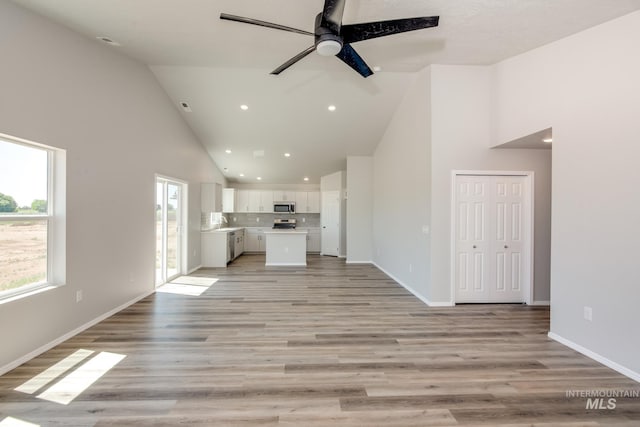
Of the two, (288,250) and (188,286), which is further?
(288,250)

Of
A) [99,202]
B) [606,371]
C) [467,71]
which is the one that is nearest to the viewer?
[606,371]

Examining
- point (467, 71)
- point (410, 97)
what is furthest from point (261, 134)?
point (467, 71)

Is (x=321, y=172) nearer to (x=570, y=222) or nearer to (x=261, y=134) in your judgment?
(x=261, y=134)

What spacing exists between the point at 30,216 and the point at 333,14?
135 inches

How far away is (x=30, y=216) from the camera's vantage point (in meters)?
2.74

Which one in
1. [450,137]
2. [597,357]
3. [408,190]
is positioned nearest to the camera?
[597,357]

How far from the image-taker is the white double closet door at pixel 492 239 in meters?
4.23

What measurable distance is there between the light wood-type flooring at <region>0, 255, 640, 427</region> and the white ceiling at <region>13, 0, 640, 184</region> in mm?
3388

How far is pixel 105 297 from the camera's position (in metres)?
3.62

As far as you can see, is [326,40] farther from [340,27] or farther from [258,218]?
[258,218]

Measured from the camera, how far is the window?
2518mm

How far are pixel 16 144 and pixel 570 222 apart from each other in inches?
222

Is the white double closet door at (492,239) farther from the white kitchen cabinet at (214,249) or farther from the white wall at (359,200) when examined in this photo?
the white kitchen cabinet at (214,249)

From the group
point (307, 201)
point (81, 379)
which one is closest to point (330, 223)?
point (307, 201)
